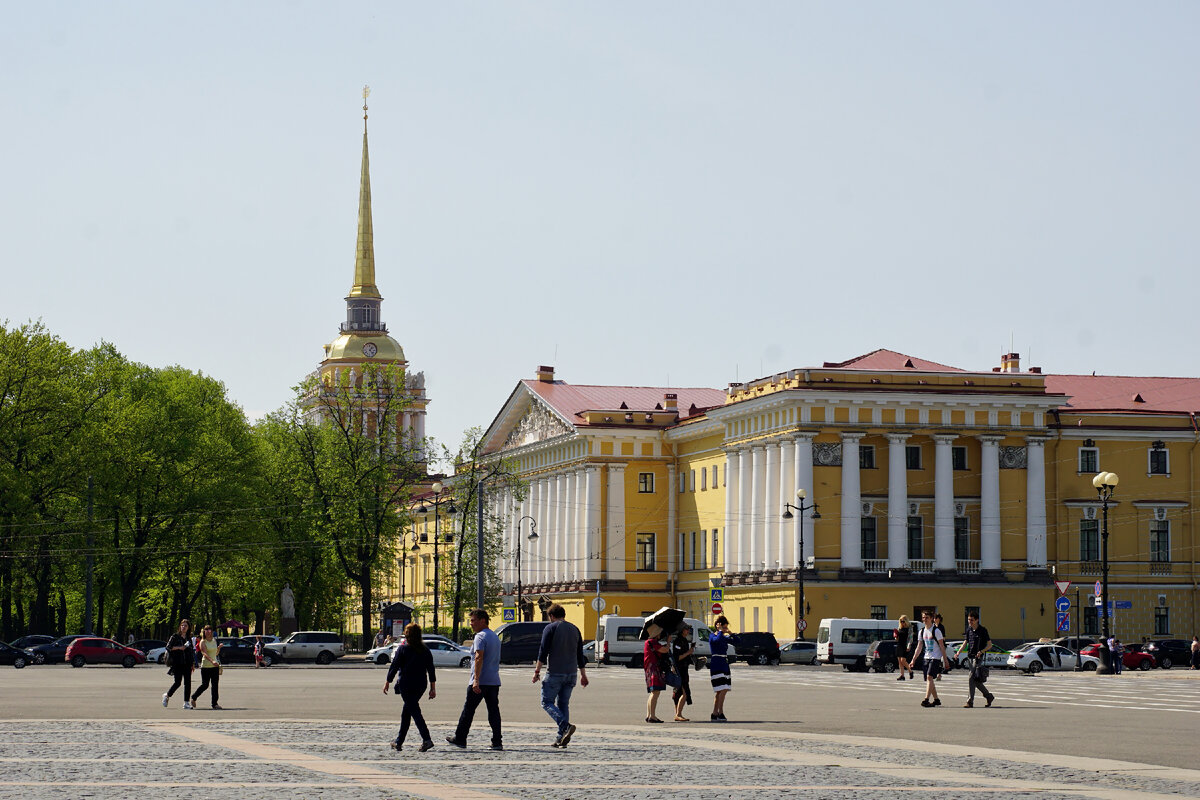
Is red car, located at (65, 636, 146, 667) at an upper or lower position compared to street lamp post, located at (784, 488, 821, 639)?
lower

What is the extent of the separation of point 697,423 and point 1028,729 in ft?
257

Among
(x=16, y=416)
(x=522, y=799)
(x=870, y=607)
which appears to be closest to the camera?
(x=522, y=799)

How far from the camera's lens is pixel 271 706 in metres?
37.4

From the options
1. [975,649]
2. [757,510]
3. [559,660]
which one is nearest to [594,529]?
[757,510]

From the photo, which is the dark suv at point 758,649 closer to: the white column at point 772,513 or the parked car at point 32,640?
the white column at point 772,513

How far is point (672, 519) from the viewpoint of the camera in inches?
4471

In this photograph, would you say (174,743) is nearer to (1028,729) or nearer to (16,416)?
(1028,729)

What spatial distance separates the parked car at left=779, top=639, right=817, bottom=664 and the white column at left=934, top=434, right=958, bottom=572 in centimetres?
1300

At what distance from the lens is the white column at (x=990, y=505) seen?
92.4 metres

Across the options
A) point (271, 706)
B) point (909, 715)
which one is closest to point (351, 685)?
point (271, 706)

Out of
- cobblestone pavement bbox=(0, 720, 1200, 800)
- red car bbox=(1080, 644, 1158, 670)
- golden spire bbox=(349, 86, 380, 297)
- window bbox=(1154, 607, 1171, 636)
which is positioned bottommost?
red car bbox=(1080, 644, 1158, 670)

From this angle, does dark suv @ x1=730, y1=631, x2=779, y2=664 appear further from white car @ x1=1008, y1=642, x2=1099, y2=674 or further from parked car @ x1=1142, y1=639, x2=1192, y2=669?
parked car @ x1=1142, y1=639, x2=1192, y2=669

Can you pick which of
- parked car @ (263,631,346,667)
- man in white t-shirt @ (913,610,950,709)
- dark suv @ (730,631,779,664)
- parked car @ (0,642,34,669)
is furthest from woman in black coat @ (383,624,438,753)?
parked car @ (263,631,346,667)

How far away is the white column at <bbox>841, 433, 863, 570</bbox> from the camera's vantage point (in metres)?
90.3
